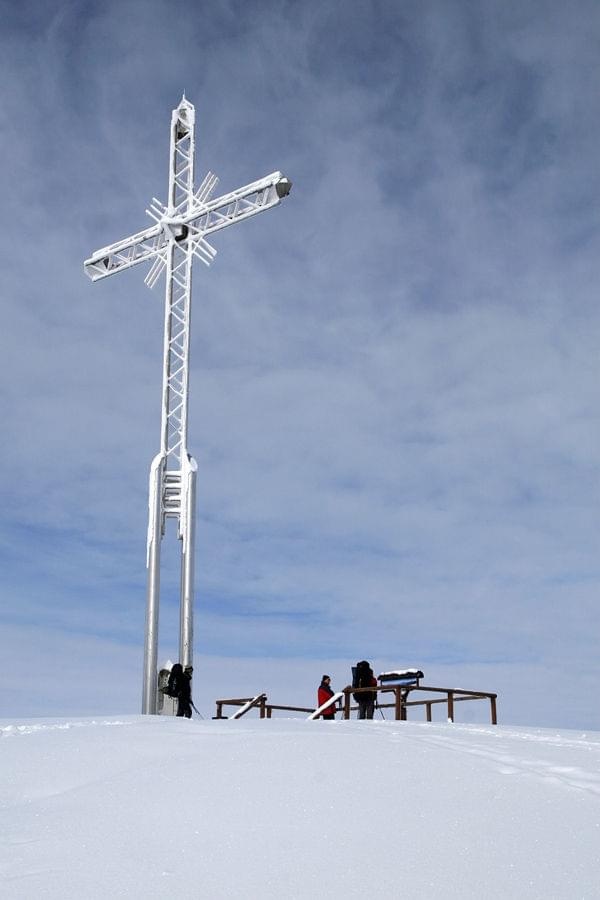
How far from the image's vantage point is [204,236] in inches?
1019

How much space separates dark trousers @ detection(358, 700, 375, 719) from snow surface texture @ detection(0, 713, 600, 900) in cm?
979

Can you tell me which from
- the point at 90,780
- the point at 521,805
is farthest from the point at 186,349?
the point at 521,805

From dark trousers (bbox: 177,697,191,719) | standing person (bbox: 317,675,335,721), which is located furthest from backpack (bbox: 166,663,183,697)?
standing person (bbox: 317,675,335,721)

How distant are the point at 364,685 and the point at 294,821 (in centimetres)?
1354

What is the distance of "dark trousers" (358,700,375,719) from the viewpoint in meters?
19.7

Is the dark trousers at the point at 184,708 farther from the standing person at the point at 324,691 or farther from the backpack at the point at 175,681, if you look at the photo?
the standing person at the point at 324,691

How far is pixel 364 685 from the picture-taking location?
20062 mm

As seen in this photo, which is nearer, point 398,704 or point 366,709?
point 398,704

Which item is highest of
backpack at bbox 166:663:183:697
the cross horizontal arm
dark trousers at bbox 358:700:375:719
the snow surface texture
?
the cross horizontal arm

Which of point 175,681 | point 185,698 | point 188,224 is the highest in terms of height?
point 188,224

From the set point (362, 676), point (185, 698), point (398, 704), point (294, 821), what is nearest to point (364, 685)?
point (362, 676)

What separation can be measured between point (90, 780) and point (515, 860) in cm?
406

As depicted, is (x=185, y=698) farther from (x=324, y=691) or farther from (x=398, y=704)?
(x=398, y=704)

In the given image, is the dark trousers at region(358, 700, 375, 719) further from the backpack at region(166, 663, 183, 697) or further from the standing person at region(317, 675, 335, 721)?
the backpack at region(166, 663, 183, 697)
